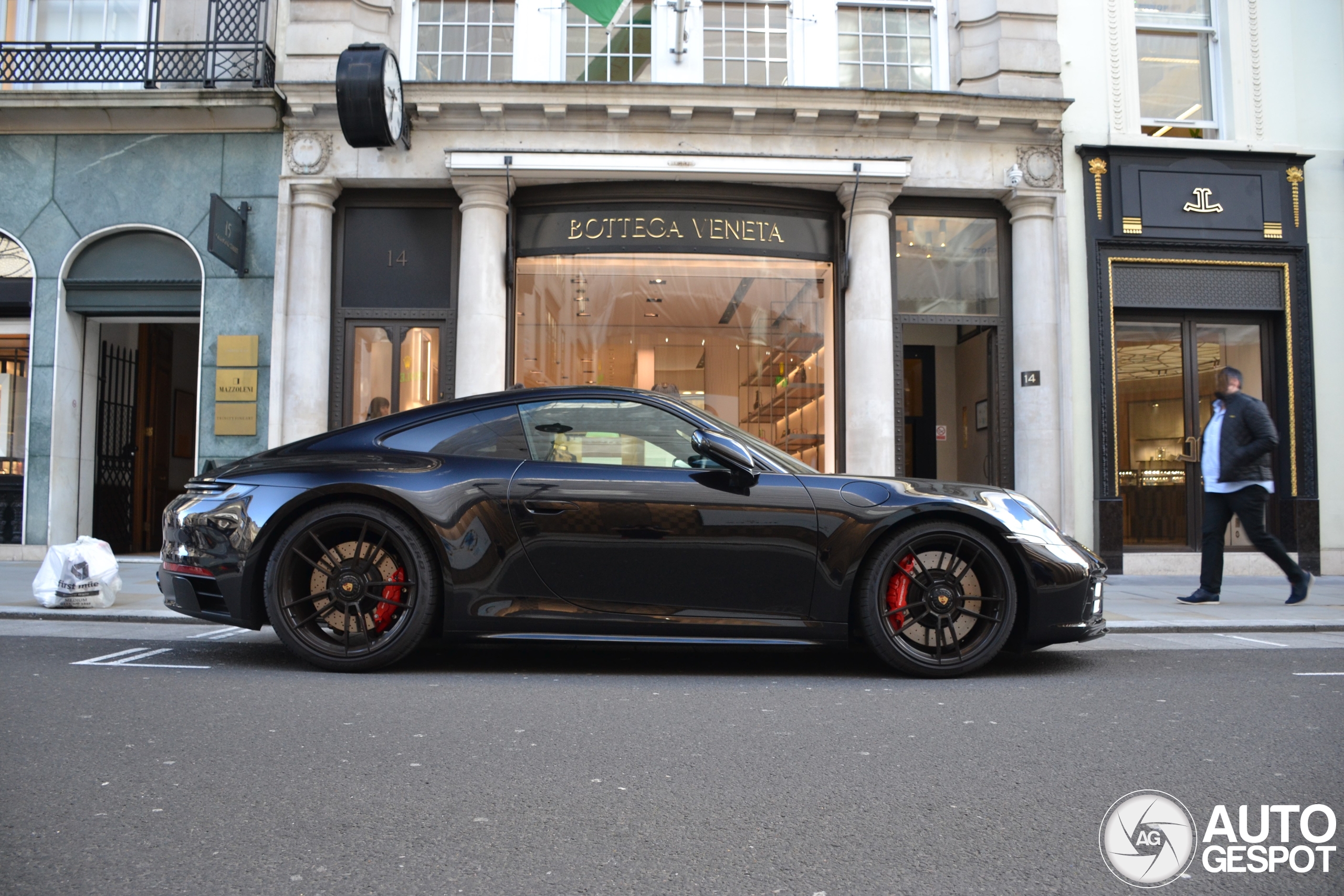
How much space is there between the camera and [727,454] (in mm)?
4527

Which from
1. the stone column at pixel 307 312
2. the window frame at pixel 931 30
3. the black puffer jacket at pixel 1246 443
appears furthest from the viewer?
the window frame at pixel 931 30

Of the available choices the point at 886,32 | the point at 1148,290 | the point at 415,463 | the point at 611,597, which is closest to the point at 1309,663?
the point at 611,597

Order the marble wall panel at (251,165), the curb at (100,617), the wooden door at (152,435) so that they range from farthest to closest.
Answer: the wooden door at (152,435)
the marble wall panel at (251,165)
the curb at (100,617)

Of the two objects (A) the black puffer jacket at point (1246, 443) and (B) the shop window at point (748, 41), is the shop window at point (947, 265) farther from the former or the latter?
(A) the black puffer jacket at point (1246, 443)

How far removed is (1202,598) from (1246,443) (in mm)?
1313

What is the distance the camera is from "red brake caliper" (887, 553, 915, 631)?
14.9 ft

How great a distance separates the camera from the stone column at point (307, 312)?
11148mm

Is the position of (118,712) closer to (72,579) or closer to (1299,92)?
(72,579)

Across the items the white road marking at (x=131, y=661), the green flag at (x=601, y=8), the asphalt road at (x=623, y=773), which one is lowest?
the asphalt road at (x=623, y=773)

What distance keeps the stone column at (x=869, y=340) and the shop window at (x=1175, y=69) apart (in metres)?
3.72

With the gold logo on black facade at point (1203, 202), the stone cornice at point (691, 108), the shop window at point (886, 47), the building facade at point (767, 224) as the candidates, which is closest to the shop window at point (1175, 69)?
the building facade at point (767, 224)

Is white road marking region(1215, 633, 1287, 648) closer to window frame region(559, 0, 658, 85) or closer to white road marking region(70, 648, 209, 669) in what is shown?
white road marking region(70, 648, 209, 669)

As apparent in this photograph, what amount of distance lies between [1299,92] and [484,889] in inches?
545

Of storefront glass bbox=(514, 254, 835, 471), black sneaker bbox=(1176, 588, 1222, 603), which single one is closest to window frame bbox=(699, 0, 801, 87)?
storefront glass bbox=(514, 254, 835, 471)
